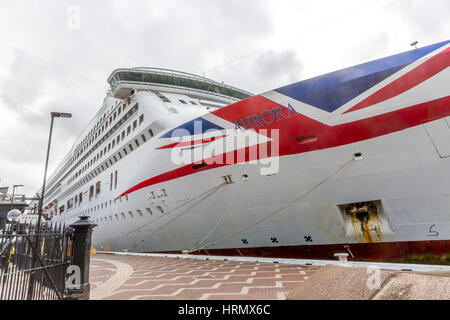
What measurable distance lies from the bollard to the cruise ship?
3.87 m

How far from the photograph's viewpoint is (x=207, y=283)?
17.2 ft

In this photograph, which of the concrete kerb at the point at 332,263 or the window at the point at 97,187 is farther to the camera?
the window at the point at 97,187

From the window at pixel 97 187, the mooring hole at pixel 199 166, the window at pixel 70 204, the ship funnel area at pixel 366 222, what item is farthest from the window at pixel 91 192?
the ship funnel area at pixel 366 222

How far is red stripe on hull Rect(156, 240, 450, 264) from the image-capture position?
524cm

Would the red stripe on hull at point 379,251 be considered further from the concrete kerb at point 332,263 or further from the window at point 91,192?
the window at point 91,192

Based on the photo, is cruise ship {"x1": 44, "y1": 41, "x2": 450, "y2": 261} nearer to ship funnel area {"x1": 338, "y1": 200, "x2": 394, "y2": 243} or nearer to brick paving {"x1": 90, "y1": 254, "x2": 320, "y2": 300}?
ship funnel area {"x1": 338, "y1": 200, "x2": 394, "y2": 243}

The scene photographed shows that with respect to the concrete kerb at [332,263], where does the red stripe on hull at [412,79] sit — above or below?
above

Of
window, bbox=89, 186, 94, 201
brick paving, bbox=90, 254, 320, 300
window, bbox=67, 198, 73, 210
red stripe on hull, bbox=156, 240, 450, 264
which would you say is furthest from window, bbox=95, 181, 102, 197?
red stripe on hull, bbox=156, 240, 450, 264

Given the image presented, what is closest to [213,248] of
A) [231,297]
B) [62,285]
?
Answer: [231,297]

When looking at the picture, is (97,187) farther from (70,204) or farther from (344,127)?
(344,127)

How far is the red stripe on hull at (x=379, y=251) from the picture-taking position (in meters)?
5.24

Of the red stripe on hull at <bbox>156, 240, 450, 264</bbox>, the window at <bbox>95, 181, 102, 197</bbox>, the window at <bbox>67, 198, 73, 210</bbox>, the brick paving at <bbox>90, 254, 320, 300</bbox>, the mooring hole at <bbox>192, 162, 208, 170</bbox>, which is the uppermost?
the window at <bbox>95, 181, 102, 197</bbox>

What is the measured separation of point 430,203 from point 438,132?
1.43m

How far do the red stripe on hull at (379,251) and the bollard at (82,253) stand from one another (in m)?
4.67
